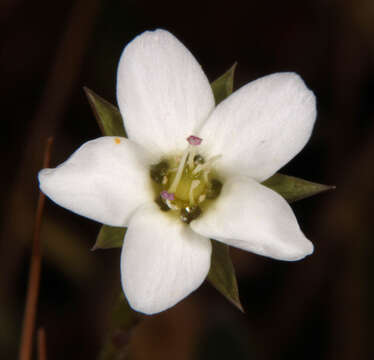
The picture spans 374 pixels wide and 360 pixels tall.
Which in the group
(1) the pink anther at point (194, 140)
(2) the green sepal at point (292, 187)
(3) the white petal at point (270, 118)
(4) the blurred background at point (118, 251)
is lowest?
(4) the blurred background at point (118, 251)

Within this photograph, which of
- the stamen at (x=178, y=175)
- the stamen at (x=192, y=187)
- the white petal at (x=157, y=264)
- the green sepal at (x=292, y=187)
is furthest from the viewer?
the stamen at (x=192, y=187)

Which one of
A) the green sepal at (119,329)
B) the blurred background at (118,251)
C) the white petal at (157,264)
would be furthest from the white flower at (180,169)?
the blurred background at (118,251)

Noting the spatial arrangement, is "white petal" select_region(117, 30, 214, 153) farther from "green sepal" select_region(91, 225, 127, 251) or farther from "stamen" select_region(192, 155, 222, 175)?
"green sepal" select_region(91, 225, 127, 251)

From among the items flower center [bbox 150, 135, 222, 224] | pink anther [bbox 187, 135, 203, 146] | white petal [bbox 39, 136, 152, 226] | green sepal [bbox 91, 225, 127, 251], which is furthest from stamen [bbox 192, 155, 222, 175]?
green sepal [bbox 91, 225, 127, 251]

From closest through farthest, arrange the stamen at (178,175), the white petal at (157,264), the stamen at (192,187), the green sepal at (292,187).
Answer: the white petal at (157,264) → the green sepal at (292,187) → the stamen at (178,175) → the stamen at (192,187)

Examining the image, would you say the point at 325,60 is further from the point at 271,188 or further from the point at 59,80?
the point at 271,188

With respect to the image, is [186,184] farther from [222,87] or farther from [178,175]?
[222,87]

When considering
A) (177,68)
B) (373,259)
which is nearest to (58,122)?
(177,68)

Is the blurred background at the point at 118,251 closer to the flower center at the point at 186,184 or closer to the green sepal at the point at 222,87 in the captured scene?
the flower center at the point at 186,184
